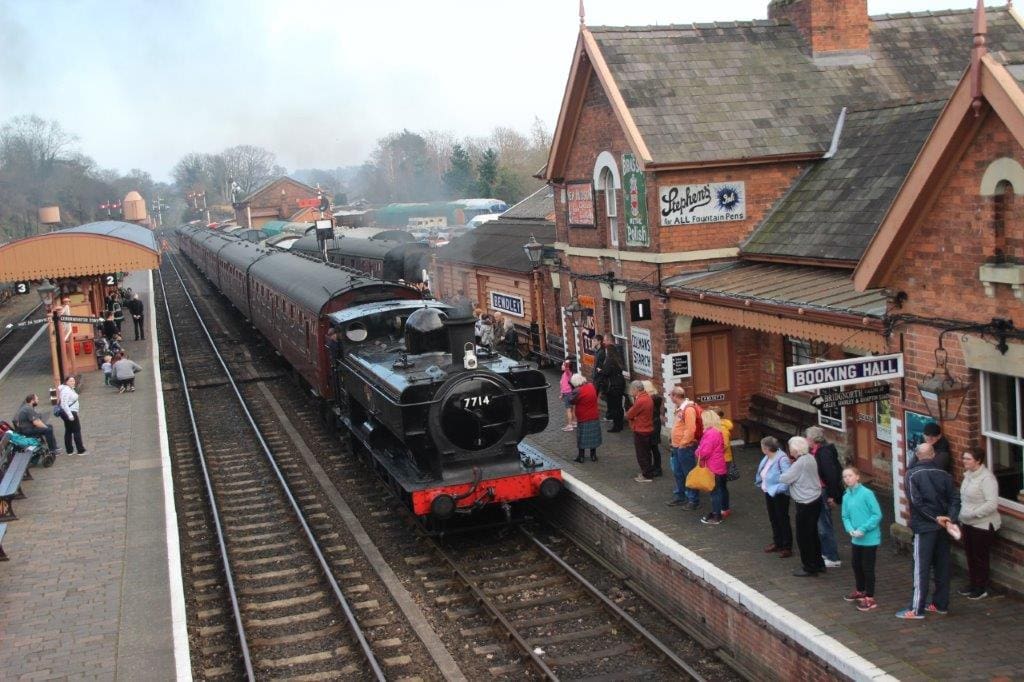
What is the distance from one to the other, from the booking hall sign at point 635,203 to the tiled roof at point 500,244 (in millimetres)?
5721

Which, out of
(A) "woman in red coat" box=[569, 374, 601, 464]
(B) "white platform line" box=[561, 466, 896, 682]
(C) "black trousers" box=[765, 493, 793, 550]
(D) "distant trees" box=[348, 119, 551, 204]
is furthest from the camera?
(D) "distant trees" box=[348, 119, 551, 204]

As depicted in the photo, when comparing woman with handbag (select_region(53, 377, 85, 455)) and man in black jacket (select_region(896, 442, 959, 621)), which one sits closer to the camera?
man in black jacket (select_region(896, 442, 959, 621))

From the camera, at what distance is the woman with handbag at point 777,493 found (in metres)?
9.55

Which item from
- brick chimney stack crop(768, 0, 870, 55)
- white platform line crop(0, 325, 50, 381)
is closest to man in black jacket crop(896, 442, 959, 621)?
→ brick chimney stack crop(768, 0, 870, 55)

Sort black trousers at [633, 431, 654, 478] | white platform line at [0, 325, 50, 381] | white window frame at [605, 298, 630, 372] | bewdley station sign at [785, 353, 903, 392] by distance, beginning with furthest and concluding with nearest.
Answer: white platform line at [0, 325, 50, 381], white window frame at [605, 298, 630, 372], black trousers at [633, 431, 654, 478], bewdley station sign at [785, 353, 903, 392]

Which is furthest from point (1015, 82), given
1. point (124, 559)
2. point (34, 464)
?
point (34, 464)

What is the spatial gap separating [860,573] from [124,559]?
26.2 feet

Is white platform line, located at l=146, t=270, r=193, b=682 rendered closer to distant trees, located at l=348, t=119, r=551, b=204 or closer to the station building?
the station building

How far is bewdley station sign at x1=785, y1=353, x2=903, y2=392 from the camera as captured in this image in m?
8.81

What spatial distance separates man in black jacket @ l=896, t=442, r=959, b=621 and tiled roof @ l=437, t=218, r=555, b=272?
1328cm

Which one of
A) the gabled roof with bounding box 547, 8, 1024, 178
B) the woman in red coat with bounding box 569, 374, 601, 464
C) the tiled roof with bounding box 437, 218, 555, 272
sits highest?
the gabled roof with bounding box 547, 8, 1024, 178

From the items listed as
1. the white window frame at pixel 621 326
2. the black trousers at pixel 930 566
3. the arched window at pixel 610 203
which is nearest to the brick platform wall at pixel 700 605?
the black trousers at pixel 930 566

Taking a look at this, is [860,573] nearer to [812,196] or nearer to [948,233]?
[948,233]

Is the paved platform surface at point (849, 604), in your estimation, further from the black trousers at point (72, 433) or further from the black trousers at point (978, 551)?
the black trousers at point (72, 433)
